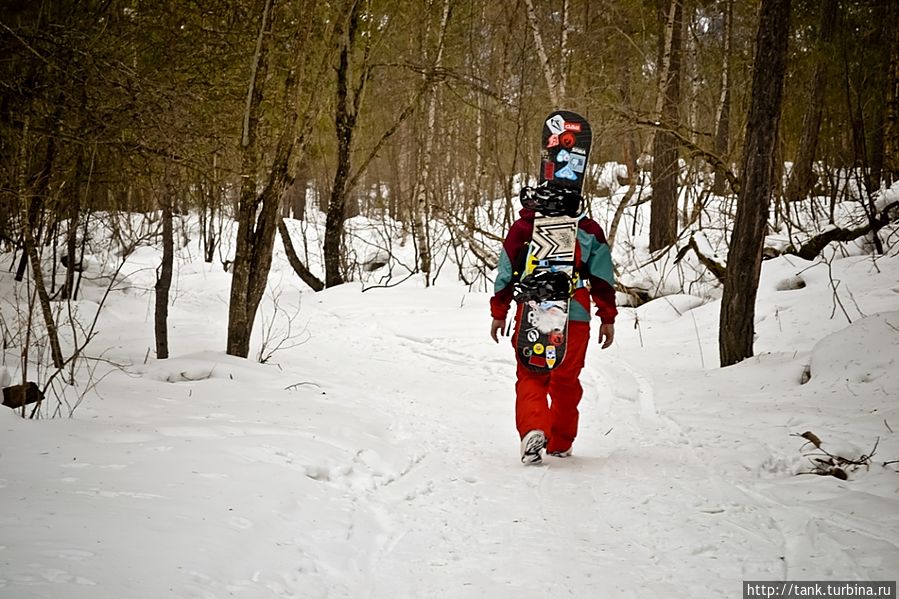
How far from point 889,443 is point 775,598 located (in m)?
2.03

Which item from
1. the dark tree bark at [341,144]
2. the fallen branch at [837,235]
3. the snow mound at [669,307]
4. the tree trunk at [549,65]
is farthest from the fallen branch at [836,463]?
the dark tree bark at [341,144]

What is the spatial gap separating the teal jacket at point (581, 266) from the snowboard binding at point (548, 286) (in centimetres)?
12

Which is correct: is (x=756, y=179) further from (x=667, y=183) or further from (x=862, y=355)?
(x=667, y=183)

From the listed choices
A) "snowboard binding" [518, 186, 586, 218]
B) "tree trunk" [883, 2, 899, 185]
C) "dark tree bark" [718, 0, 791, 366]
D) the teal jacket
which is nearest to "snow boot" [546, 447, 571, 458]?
the teal jacket

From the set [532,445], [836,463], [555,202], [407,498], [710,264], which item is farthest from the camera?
[710,264]

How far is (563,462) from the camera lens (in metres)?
4.22

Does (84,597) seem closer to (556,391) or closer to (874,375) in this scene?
(556,391)

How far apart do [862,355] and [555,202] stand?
299cm

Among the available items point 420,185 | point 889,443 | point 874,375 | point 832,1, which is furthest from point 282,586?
point 832,1

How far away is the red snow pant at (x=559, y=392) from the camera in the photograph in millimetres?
4227

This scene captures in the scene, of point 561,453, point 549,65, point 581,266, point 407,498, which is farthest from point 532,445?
point 549,65

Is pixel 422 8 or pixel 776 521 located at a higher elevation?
pixel 422 8

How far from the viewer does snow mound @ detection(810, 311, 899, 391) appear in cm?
505

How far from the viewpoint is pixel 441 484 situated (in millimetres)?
3777
